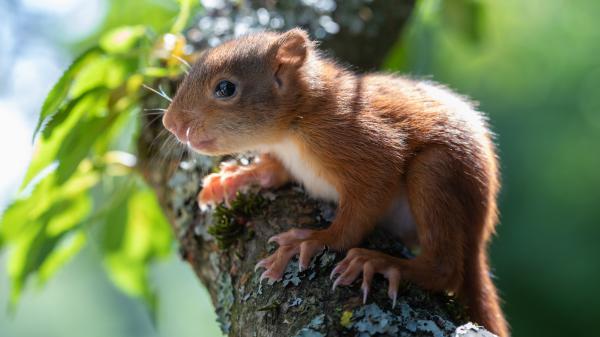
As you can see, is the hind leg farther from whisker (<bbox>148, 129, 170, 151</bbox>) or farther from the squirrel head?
whisker (<bbox>148, 129, 170, 151</bbox>)

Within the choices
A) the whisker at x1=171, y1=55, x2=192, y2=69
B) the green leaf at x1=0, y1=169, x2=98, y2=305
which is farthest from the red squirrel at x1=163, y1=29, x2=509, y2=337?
the green leaf at x1=0, y1=169, x2=98, y2=305

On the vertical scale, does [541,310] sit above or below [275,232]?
below

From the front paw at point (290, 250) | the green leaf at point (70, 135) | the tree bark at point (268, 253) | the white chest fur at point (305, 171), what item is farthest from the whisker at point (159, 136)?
the front paw at point (290, 250)

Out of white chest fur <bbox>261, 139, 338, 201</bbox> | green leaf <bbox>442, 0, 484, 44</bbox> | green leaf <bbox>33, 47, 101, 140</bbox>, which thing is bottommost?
white chest fur <bbox>261, 139, 338, 201</bbox>

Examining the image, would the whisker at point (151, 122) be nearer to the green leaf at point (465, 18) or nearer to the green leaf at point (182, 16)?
the green leaf at point (182, 16)

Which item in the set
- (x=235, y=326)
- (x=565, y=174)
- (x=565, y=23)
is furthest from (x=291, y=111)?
(x=565, y=23)

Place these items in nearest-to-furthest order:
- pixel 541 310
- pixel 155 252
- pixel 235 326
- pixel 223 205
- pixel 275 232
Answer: pixel 235 326 < pixel 275 232 < pixel 223 205 < pixel 155 252 < pixel 541 310

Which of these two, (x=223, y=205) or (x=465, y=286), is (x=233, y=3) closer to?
(x=223, y=205)
